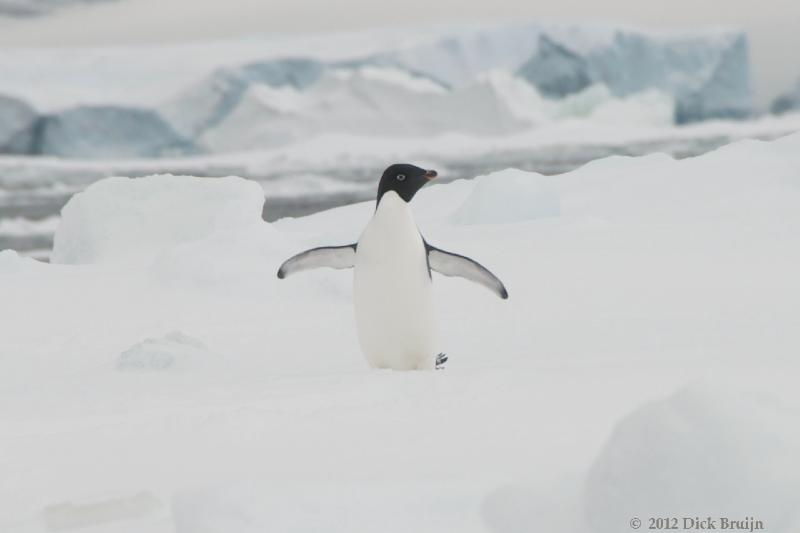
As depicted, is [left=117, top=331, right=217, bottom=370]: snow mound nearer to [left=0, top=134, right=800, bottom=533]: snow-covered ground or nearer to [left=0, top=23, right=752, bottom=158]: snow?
[left=0, top=134, right=800, bottom=533]: snow-covered ground

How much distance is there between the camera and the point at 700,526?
5.34 ft

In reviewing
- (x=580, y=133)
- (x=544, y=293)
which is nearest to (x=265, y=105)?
(x=580, y=133)

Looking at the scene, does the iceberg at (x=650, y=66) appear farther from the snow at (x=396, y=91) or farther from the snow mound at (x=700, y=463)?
the snow mound at (x=700, y=463)

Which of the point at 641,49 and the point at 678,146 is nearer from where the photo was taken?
the point at 678,146

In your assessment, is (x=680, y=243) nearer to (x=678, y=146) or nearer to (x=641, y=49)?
(x=678, y=146)

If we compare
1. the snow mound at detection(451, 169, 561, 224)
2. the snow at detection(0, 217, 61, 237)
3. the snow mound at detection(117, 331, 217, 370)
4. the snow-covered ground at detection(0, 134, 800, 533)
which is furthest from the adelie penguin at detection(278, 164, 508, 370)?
the snow at detection(0, 217, 61, 237)

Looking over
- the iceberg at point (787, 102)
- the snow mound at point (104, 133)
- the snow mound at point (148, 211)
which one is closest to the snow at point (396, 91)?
the snow mound at point (104, 133)

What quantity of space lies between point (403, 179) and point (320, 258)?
0.44 meters

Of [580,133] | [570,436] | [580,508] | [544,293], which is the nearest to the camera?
[580,508]

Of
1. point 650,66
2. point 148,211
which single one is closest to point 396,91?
point 650,66

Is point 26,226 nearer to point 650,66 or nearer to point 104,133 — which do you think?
point 104,133

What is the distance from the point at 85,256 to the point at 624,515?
5677mm

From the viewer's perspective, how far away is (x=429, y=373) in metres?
3.03

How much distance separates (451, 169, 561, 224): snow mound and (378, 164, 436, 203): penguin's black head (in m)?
3.24
